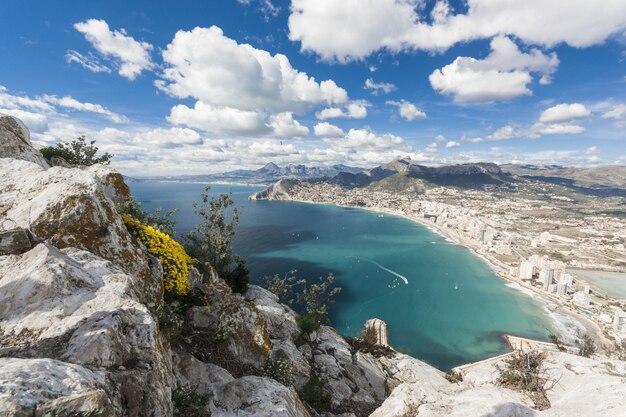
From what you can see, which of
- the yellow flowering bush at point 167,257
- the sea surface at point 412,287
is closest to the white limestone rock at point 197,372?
the yellow flowering bush at point 167,257

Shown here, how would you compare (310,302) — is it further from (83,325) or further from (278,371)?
(83,325)

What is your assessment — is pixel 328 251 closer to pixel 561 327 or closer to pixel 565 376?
pixel 561 327

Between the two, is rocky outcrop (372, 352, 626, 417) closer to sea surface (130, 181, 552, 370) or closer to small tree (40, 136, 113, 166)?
small tree (40, 136, 113, 166)

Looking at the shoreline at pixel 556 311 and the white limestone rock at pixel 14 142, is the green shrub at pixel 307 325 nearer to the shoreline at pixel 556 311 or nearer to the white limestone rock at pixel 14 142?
the white limestone rock at pixel 14 142

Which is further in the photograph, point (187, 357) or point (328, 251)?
point (328, 251)

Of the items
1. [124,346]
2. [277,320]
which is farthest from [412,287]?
[124,346]

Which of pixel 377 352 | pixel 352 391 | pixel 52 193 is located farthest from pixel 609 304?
pixel 52 193
